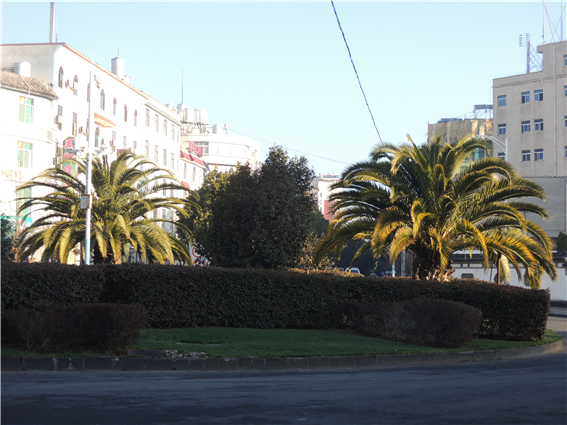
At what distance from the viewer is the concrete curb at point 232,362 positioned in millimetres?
11164

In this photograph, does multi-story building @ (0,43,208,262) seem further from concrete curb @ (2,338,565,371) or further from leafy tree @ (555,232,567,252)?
leafy tree @ (555,232,567,252)

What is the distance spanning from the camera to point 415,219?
18516 millimetres

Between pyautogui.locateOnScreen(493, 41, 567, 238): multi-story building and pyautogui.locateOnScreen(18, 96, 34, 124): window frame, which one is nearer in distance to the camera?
pyautogui.locateOnScreen(18, 96, 34, 124): window frame

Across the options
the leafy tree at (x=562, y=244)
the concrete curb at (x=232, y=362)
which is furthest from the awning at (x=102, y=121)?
the concrete curb at (x=232, y=362)

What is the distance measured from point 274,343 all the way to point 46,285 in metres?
4.99

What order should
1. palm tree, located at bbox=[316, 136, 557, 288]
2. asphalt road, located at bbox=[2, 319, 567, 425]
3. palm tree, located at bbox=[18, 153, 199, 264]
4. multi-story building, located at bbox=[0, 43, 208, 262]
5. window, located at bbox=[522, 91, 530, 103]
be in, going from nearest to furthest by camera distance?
asphalt road, located at bbox=[2, 319, 567, 425] → palm tree, located at bbox=[316, 136, 557, 288] → palm tree, located at bbox=[18, 153, 199, 264] → multi-story building, located at bbox=[0, 43, 208, 262] → window, located at bbox=[522, 91, 530, 103]

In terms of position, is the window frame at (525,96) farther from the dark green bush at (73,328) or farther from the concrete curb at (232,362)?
the dark green bush at (73,328)

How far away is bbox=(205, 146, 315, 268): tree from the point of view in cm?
2228

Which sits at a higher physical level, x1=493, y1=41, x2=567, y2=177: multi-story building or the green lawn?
x1=493, y1=41, x2=567, y2=177: multi-story building

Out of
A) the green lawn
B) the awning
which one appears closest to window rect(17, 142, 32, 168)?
the awning

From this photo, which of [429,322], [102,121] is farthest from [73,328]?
[102,121]

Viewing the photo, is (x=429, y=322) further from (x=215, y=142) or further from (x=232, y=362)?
(x=215, y=142)

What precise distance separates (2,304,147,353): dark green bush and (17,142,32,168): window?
31838 millimetres

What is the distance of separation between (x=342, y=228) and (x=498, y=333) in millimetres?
5391
